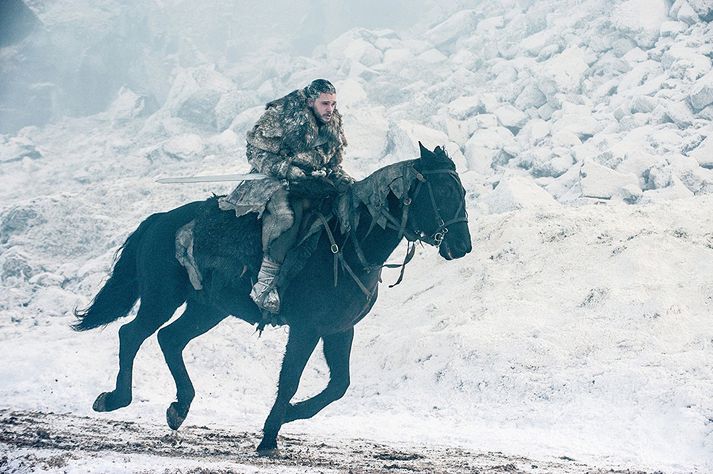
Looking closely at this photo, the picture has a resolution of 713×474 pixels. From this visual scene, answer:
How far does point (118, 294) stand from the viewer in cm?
858

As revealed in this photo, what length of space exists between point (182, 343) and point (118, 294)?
1.02 meters

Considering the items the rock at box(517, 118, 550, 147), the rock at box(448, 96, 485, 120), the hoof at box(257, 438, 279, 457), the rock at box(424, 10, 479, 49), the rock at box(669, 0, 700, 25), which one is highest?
the rock at box(424, 10, 479, 49)

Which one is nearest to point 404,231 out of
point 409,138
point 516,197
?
point 516,197

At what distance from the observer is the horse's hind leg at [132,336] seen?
802 cm

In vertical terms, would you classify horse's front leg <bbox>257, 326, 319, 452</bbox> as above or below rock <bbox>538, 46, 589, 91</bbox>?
below

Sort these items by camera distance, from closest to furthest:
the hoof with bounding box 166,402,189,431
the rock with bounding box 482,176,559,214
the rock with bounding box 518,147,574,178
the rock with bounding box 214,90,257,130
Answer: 1. the hoof with bounding box 166,402,189,431
2. the rock with bounding box 482,176,559,214
3. the rock with bounding box 518,147,574,178
4. the rock with bounding box 214,90,257,130

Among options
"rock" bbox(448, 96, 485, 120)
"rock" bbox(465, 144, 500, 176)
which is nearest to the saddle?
"rock" bbox(465, 144, 500, 176)

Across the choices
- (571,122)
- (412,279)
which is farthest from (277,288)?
(571,122)

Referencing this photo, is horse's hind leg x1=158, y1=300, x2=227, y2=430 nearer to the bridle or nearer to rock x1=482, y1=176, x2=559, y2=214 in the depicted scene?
the bridle

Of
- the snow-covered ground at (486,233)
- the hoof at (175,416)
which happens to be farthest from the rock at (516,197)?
the hoof at (175,416)

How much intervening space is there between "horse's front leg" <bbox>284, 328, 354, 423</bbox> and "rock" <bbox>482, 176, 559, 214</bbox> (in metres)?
7.88

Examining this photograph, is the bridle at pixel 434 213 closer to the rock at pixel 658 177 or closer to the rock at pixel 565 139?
the rock at pixel 658 177

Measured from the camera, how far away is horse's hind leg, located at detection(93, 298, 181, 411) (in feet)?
26.3

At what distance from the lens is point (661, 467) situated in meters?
7.01
